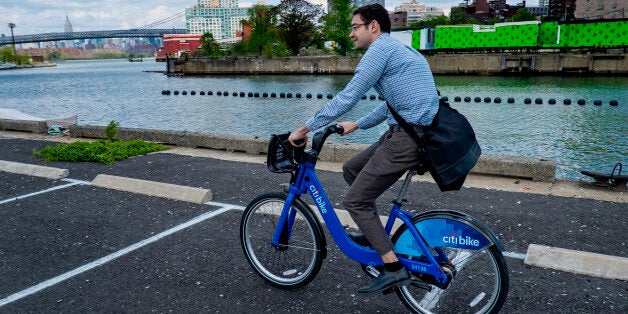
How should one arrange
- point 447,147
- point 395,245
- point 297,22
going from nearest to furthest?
point 447,147 → point 395,245 → point 297,22

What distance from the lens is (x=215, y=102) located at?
129 ft

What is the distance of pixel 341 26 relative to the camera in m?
78.7

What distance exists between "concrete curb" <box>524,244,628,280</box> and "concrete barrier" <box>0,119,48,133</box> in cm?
1372

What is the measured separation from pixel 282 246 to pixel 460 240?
1562 mm

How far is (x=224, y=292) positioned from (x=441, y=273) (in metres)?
1.86

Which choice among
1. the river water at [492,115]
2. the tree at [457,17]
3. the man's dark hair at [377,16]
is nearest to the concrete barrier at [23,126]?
the river water at [492,115]

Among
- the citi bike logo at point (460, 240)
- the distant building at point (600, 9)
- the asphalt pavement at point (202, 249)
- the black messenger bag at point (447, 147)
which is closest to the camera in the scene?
the black messenger bag at point (447, 147)

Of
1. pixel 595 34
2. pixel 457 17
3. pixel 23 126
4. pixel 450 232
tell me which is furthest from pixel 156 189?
pixel 457 17

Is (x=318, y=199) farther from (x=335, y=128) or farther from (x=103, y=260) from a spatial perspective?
(x=103, y=260)

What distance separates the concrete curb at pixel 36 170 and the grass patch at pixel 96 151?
3.04 feet

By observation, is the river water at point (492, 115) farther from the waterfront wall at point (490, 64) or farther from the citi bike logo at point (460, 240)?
the citi bike logo at point (460, 240)

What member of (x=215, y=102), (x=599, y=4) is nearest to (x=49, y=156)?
(x=215, y=102)

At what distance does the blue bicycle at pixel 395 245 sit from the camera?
3385mm

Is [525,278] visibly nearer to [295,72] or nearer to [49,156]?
[49,156]
